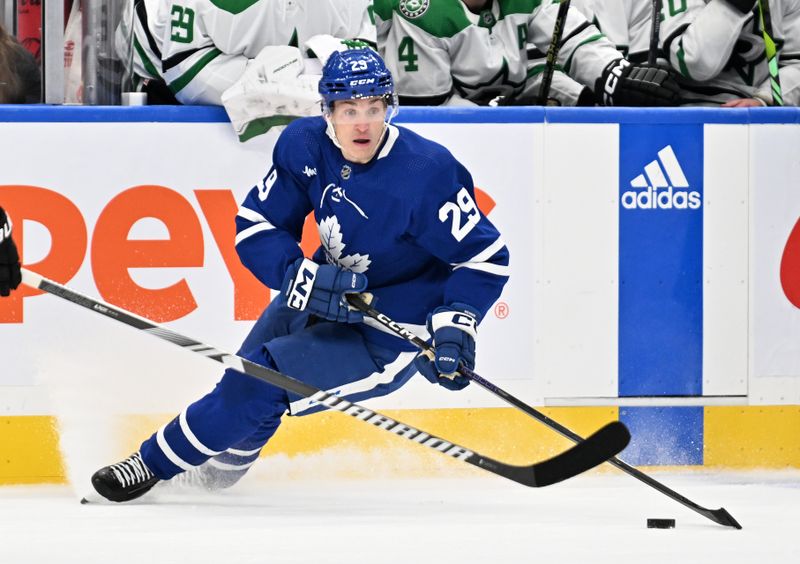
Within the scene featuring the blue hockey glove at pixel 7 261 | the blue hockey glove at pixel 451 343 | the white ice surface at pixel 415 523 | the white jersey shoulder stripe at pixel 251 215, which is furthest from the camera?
the white jersey shoulder stripe at pixel 251 215

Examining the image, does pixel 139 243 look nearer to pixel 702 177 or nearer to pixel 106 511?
pixel 106 511

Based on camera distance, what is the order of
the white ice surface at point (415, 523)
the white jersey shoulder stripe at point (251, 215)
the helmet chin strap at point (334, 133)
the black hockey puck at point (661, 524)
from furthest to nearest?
the white jersey shoulder stripe at point (251, 215) → the helmet chin strap at point (334, 133) → the black hockey puck at point (661, 524) → the white ice surface at point (415, 523)

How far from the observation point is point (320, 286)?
12.3 feet

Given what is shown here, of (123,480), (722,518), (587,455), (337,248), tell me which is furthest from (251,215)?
(722,518)

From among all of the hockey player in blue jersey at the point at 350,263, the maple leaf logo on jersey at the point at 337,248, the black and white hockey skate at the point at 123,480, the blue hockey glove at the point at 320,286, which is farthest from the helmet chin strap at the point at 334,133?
the black and white hockey skate at the point at 123,480

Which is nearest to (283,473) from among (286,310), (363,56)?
(286,310)

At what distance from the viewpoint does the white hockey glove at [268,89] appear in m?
4.27

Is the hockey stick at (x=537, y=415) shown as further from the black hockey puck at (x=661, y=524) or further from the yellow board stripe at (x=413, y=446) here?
the yellow board stripe at (x=413, y=446)

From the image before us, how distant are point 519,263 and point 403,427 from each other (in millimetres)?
904

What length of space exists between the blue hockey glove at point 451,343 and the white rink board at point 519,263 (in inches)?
26.5

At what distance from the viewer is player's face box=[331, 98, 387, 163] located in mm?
3766

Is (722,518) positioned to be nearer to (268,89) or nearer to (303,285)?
(303,285)

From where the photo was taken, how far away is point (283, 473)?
4422 mm

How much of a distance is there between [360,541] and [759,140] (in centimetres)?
187
